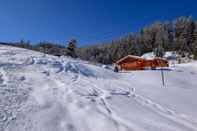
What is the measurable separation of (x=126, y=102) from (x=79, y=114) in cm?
252

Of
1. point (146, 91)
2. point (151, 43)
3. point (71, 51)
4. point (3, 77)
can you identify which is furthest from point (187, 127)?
point (151, 43)

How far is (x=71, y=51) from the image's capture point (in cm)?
5516

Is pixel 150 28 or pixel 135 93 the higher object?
pixel 150 28

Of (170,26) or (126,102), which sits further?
(170,26)

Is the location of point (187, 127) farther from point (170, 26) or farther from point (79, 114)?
point (170, 26)

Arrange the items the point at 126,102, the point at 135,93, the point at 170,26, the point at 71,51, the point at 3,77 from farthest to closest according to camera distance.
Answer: the point at 170,26, the point at 71,51, the point at 135,93, the point at 3,77, the point at 126,102

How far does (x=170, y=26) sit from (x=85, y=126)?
104 m

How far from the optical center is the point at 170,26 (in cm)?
10419

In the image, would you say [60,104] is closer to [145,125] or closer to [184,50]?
[145,125]

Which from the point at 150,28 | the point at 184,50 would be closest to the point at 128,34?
the point at 150,28

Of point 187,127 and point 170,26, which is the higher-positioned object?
point 170,26

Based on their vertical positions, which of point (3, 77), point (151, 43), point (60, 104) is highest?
point (151, 43)

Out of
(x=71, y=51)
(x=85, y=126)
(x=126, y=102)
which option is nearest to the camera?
(x=85, y=126)

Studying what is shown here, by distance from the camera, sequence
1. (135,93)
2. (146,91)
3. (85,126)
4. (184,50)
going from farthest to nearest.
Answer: (184,50), (146,91), (135,93), (85,126)
